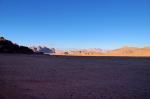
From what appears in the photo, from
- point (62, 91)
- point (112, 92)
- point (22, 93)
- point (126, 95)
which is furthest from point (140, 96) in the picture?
point (22, 93)

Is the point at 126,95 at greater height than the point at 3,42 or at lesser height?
lesser

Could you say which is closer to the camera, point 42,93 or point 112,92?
point 42,93

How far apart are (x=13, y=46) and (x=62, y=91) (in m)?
63.0

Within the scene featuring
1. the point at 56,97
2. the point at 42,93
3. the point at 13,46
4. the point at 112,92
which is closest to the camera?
the point at 56,97

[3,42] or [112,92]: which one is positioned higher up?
[3,42]

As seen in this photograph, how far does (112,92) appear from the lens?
32.8 feet

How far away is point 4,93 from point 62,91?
2.30m

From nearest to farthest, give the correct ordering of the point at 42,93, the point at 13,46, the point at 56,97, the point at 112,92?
the point at 56,97 → the point at 42,93 → the point at 112,92 → the point at 13,46

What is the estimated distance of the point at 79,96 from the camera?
904 centimetres

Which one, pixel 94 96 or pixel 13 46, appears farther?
pixel 13 46

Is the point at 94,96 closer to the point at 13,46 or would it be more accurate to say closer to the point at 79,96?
the point at 79,96

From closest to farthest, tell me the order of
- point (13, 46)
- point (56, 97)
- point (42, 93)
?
point (56, 97), point (42, 93), point (13, 46)

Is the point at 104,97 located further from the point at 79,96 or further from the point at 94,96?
the point at 79,96

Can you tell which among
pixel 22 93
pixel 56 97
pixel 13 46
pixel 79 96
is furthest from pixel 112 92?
pixel 13 46
